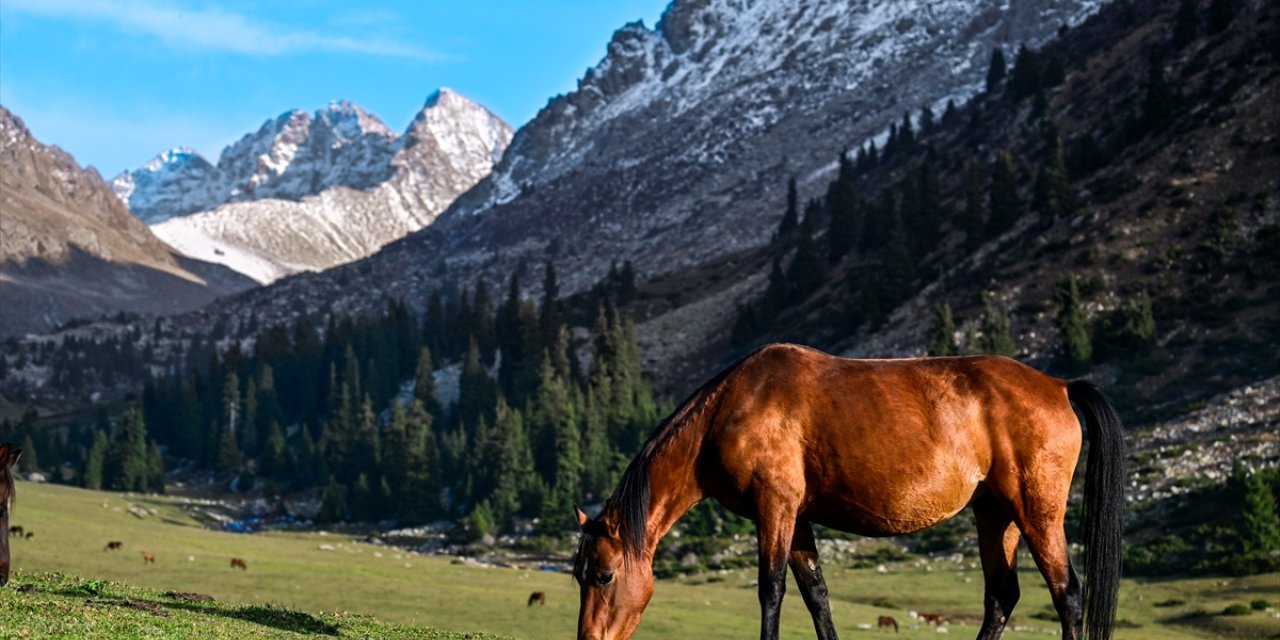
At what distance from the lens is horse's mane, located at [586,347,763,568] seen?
13913 mm

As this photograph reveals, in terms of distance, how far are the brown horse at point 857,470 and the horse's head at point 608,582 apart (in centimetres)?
2

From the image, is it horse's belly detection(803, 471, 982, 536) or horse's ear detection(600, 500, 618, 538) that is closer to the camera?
horse's ear detection(600, 500, 618, 538)

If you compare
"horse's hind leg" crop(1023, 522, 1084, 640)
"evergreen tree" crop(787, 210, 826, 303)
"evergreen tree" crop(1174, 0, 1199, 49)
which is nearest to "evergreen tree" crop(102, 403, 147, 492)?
"evergreen tree" crop(787, 210, 826, 303)

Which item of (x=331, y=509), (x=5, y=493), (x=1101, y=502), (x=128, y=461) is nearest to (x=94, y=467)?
(x=128, y=461)

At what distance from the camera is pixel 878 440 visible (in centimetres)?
1411

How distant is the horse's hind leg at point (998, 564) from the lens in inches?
580

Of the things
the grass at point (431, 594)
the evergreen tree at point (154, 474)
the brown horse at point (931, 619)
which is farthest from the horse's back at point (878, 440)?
the evergreen tree at point (154, 474)

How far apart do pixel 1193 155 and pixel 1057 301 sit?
34.2 m

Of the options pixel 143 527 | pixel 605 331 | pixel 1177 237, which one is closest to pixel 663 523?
pixel 143 527

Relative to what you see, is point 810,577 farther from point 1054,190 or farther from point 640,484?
point 1054,190

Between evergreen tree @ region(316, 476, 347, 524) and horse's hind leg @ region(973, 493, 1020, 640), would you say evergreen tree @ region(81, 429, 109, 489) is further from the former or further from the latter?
horse's hind leg @ region(973, 493, 1020, 640)

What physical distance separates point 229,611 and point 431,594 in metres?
36.1

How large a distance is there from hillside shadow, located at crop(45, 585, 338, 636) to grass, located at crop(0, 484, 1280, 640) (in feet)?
0.13

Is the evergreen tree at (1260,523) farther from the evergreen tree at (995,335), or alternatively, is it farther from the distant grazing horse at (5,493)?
the distant grazing horse at (5,493)
